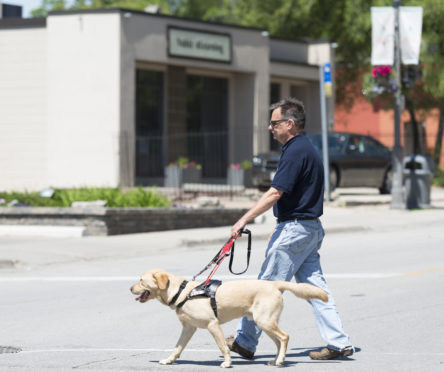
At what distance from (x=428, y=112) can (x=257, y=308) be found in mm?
38409

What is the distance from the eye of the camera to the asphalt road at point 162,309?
22.9ft

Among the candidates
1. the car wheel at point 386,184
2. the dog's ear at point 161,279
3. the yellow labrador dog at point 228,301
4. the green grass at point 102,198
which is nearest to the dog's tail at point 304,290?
A: the yellow labrador dog at point 228,301

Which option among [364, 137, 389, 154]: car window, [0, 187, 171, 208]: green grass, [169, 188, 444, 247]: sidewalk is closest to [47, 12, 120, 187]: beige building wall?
[169, 188, 444, 247]: sidewalk

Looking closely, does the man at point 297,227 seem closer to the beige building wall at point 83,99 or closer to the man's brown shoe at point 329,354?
the man's brown shoe at point 329,354

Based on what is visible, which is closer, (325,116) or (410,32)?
(410,32)

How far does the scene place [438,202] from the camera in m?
26.4

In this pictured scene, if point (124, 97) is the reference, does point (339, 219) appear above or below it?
below

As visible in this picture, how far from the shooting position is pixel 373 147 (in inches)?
1053

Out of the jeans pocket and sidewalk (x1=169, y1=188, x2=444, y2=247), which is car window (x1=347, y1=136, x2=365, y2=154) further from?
the jeans pocket

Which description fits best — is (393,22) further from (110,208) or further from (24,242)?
(24,242)

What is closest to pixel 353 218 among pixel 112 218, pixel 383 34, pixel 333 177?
pixel 333 177

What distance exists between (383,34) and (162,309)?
1464cm

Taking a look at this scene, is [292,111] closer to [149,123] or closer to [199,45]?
[199,45]

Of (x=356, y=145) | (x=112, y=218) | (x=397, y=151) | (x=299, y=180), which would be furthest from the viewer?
(x=356, y=145)
